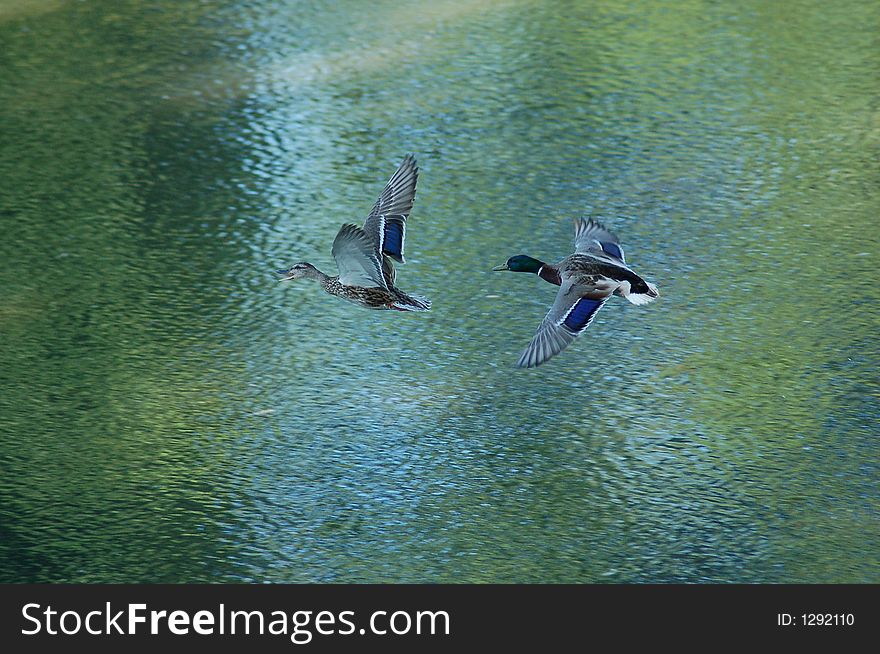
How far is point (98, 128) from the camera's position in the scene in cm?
582

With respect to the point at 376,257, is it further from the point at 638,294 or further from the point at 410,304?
Answer: the point at 638,294

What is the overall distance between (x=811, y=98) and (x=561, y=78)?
3.35 feet

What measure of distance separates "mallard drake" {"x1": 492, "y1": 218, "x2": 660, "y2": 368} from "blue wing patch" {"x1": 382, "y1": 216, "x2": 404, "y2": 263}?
0.38m

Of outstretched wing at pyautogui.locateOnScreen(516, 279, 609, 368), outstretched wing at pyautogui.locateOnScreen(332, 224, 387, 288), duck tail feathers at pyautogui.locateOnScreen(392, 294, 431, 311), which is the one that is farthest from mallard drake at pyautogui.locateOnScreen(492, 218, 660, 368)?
outstretched wing at pyautogui.locateOnScreen(332, 224, 387, 288)

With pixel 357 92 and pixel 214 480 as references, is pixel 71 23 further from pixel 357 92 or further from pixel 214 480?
pixel 214 480

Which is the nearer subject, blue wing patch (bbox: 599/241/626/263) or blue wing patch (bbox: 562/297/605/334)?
blue wing patch (bbox: 562/297/605/334)

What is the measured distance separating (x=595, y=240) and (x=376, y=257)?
2.56ft

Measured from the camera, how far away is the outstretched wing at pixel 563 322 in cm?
418

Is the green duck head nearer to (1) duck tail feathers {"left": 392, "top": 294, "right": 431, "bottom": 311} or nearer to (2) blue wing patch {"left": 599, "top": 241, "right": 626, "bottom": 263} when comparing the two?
(2) blue wing patch {"left": 599, "top": 241, "right": 626, "bottom": 263}

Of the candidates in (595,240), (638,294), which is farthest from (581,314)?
(595,240)

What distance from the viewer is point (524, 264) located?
467 cm

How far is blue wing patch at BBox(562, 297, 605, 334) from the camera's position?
14.0 ft

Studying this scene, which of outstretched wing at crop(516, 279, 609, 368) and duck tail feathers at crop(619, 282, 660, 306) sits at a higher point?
duck tail feathers at crop(619, 282, 660, 306)

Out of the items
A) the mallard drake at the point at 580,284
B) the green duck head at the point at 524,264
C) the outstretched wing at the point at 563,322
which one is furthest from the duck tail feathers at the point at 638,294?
the green duck head at the point at 524,264
